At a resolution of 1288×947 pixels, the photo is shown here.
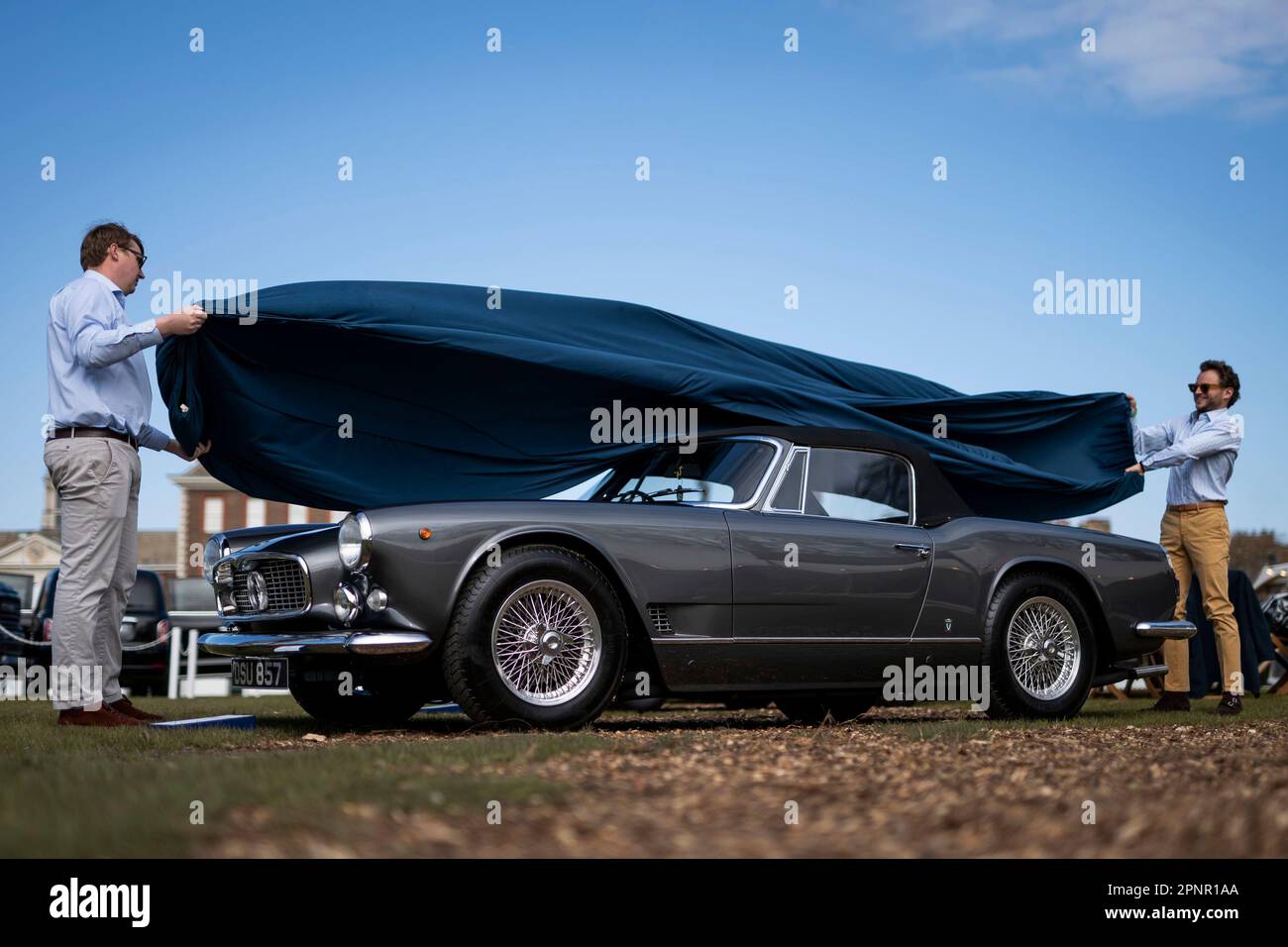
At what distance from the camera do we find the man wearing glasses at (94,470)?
6.14 metres

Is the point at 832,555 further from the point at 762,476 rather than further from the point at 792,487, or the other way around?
the point at 762,476

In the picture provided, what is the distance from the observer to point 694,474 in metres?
6.86

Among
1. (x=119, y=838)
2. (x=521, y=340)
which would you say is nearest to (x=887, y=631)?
(x=521, y=340)

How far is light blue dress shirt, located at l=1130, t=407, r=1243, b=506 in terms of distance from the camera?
8.38 meters

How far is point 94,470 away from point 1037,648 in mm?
5036

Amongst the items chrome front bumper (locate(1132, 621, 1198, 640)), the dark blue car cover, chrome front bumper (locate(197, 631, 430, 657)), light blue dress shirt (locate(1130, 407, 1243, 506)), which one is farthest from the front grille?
light blue dress shirt (locate(1130, 407, 1243, 506))

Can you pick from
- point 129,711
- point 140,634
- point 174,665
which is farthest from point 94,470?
point 140,634

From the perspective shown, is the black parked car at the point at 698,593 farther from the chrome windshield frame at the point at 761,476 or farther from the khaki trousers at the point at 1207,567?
the khaki trousers at the point at 1207,567

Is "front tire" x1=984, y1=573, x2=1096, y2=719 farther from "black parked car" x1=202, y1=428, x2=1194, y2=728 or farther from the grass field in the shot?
the grass field

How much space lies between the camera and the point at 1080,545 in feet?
24.3

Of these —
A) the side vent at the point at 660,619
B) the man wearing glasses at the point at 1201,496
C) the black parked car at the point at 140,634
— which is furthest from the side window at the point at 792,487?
the black parked car at the point at 140,634

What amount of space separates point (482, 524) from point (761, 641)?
152 cm

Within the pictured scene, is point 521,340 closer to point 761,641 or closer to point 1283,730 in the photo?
point 761,641
